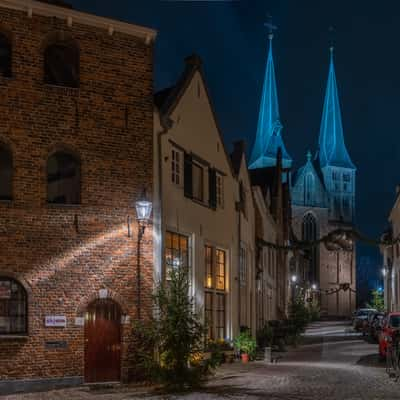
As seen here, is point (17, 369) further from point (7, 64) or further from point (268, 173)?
point (268, 173)

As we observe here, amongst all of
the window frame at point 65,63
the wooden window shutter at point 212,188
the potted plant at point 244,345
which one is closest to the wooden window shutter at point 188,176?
the wooden window shutter at point 212,188

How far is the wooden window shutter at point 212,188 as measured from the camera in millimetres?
23375

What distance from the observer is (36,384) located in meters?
15.9

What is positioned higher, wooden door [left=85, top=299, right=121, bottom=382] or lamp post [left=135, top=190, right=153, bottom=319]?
lamp post [left=135, top=190, right=153, bottom=319]

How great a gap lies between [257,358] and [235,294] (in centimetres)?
245

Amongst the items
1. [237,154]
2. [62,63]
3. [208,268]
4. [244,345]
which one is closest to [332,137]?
[237,154]

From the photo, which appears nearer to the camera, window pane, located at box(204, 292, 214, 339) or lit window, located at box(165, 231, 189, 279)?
lit window, located at box(165, 231, 189, 279)

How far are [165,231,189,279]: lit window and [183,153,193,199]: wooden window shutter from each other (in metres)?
1.34

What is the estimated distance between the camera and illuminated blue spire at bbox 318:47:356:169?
12475cm

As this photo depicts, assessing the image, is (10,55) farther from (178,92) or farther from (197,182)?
(197,182)

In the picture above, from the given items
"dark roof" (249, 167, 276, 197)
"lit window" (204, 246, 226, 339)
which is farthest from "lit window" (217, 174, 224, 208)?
"dark roof" (249, 167, 276, 197)

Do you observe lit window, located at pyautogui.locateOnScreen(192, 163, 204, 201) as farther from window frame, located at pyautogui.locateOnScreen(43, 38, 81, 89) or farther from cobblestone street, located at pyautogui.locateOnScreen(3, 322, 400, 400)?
window frame, located at pyautogui.locateOnScreen(43, 38, 81, 89)

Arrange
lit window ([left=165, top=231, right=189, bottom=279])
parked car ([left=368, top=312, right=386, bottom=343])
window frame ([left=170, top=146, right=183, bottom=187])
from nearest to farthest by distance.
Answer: lit window ([left=165, top=231, right=189, bottom=279]) → window frame ([left=170, top=146, right=183, bottom=187]) → parked car ([left=368, top=312, right=386, bottom=343])

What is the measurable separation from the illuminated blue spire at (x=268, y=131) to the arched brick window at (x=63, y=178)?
9818cm
